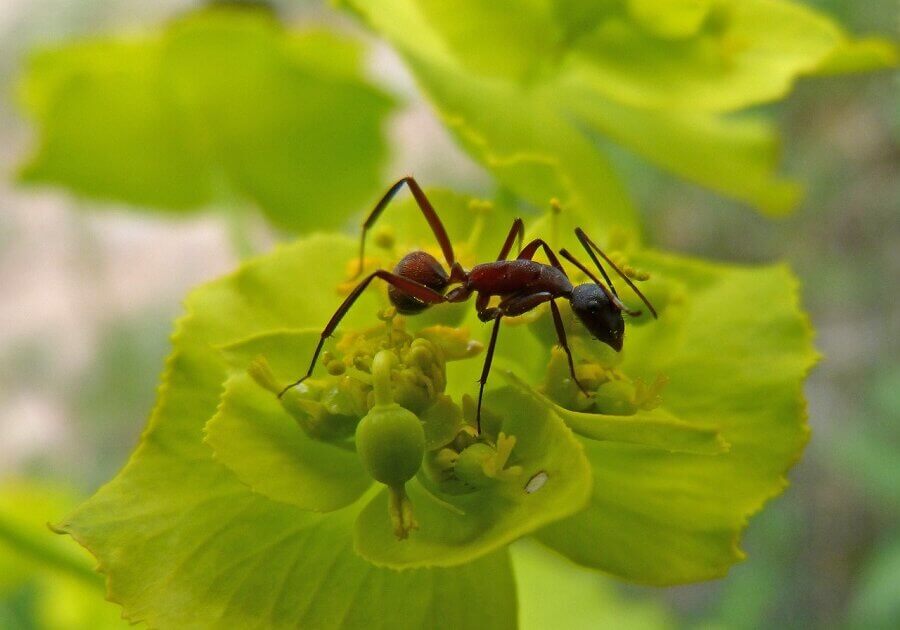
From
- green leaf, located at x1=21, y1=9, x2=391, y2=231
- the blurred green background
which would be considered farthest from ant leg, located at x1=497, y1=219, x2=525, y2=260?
the blurred green background

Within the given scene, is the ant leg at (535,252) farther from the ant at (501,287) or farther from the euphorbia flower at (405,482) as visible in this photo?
the euphorbia flower at (405,482)

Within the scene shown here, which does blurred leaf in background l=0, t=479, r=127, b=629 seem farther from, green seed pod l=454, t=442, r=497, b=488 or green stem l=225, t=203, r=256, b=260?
green seed pod l=454, t=442, r=497, b=488

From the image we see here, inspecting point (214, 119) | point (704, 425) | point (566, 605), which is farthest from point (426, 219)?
point (566, 605)

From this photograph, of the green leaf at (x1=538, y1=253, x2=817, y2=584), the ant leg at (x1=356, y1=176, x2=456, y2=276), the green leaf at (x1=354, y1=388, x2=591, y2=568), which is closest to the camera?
the green leaf at (x1=354, y1=388, x2=591, y2=568)

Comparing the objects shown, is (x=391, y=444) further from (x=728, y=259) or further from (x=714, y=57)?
(x=728, y=259)

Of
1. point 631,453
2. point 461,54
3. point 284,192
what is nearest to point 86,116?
point 284,192

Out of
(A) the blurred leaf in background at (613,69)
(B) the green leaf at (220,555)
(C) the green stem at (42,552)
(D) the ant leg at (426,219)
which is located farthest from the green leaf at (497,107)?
(C) the green stem at (42,552)
